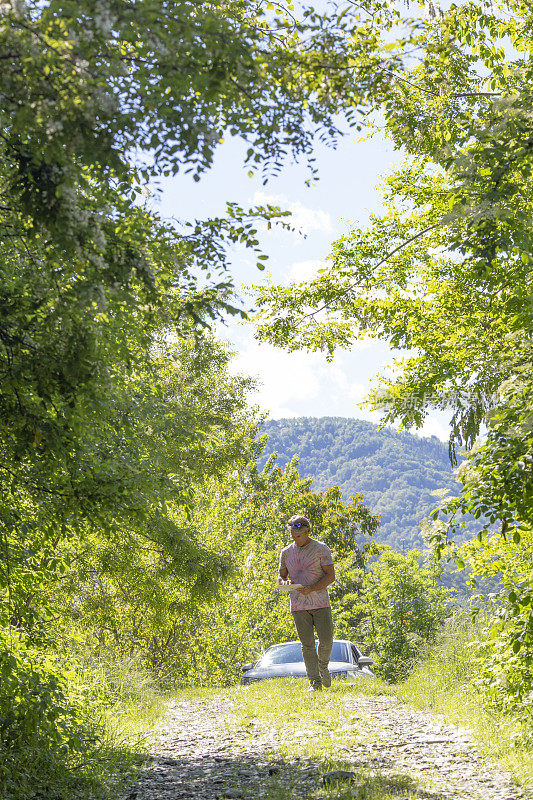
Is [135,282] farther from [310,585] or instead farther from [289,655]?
[289,655]

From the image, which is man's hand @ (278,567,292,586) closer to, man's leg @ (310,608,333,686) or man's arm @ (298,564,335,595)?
man's arm @ (298,564,335,595)

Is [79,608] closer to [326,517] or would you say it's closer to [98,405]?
[98,405]

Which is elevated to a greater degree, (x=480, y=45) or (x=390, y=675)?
(x=480, y=45)

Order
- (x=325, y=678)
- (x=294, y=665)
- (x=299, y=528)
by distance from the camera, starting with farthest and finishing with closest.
→ (x=294, y=665)
(x=325, y=678)
(x=299, y=528)

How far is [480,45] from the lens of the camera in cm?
1033

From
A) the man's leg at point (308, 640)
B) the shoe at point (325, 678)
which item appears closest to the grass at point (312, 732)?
the shoe at point (325, 678)

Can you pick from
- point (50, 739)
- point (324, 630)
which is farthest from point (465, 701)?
point (50, 739)

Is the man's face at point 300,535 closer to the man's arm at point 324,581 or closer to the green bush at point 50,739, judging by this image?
the man's arm at point 324,581

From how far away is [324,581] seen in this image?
9.44m

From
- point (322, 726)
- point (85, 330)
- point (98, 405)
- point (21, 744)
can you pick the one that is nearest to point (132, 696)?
point (322, 726)

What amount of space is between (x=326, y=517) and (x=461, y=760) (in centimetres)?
3459

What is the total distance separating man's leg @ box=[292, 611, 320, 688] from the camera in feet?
31.9

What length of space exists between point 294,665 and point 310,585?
3449 mm

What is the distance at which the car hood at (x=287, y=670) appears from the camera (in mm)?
11766
